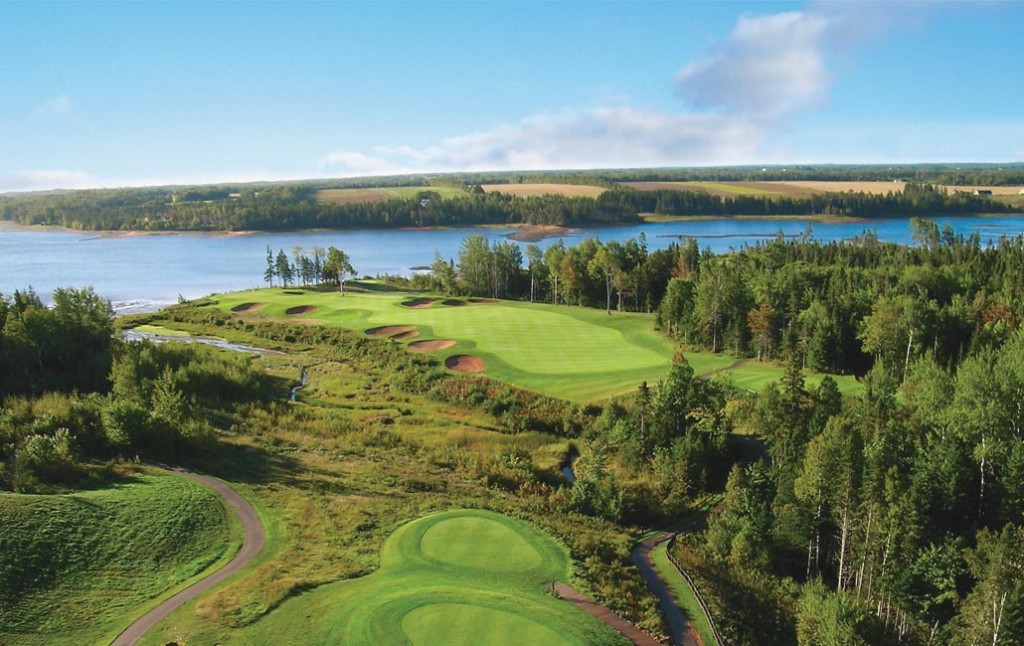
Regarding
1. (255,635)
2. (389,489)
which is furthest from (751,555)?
(255,635)

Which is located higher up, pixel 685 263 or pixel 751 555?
pixel 685 263

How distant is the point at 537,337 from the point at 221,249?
4672 inches

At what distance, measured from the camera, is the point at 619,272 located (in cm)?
8031

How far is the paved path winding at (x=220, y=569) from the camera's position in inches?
738

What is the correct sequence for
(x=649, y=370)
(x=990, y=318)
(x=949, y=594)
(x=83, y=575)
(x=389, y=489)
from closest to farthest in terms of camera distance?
(x=83, y=575)
(x=949, y=594)
(x=389, y=489)
(x=649, y=370)
(x=990, y=318)

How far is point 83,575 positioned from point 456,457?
1868 cm

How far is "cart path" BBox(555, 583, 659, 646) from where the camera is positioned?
776 inches

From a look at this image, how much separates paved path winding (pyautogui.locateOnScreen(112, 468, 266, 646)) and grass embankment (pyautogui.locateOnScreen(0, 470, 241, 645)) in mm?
344

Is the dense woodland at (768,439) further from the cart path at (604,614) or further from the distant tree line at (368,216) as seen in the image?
the distant tree line at (368,216)

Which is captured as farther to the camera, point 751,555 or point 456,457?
point 456,457

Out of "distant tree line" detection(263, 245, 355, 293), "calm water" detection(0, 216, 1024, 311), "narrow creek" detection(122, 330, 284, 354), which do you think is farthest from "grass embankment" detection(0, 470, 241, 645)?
"calm water" detection(0, 216, 1024, 311)

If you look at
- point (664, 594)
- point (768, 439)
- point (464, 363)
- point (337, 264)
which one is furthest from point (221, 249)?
point (664, 594)

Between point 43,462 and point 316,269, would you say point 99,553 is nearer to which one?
point 43,462

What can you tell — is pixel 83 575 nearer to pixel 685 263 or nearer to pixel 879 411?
pixel 879 411
